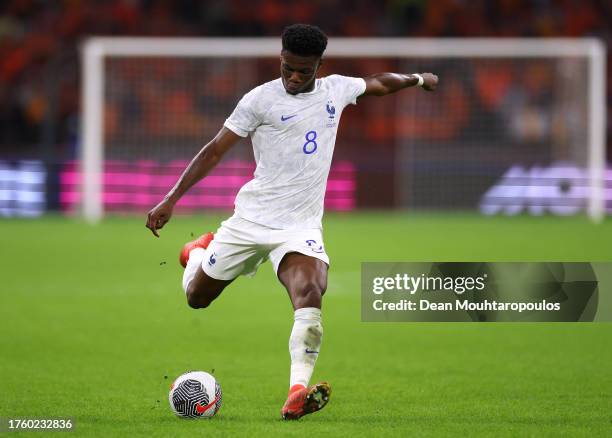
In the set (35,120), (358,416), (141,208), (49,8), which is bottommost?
(358,416)

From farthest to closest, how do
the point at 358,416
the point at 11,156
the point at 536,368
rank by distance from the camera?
1. the point at 11,156
2. the point at 536,368
3. the point at 358,416

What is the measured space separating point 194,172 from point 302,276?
86 centimetres

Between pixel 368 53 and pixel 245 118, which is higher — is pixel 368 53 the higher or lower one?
the higher one

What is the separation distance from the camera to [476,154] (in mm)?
24094

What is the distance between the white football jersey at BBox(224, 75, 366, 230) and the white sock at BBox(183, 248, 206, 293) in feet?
2.29

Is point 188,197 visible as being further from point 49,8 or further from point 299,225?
point 299,225

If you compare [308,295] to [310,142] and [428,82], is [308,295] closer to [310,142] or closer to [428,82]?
[310,142]

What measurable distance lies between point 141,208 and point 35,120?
703cm

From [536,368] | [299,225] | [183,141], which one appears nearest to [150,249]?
[183,141]

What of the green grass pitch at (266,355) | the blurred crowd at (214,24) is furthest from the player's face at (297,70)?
the blurred crowd at (214,24)

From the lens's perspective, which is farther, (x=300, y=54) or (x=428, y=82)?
(x=428, y=82)

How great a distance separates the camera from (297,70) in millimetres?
6758

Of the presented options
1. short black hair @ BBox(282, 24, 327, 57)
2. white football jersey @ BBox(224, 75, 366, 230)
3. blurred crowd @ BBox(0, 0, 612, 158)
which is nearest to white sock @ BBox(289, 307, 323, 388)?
white football jersey @ BBox(224, 75, 366, 230)

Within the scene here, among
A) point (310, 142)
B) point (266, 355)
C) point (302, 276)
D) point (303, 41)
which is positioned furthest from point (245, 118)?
point (266, 355)
